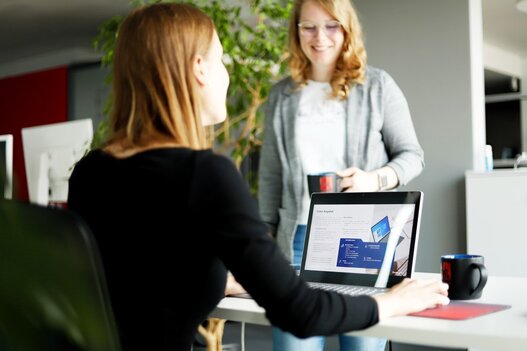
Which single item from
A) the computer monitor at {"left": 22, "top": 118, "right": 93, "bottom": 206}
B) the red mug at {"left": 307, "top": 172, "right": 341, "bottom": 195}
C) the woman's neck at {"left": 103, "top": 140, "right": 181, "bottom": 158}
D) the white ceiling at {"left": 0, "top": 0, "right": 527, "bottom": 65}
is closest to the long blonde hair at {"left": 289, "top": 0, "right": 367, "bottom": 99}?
the red mug at {"left": 307, "top": 172, "right": 341, "bottom": 195}

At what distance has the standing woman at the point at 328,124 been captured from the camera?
214cm

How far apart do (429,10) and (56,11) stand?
17.3 ft

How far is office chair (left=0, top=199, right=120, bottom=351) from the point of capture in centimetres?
40

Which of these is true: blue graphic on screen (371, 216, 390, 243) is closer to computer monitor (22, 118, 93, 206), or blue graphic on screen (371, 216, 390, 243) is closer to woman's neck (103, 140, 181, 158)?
woman's neck (103, 140, 181, 158)

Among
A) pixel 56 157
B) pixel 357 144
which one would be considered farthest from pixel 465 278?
pixel 56 157

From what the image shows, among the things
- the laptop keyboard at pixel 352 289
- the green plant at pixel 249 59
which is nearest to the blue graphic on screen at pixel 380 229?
the laptop keyboard at pixel 352 289

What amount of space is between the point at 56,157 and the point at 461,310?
10.2 feet

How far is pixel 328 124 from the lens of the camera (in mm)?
2197

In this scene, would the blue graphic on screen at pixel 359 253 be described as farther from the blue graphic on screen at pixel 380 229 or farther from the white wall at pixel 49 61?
the white wall at pixel 49 61

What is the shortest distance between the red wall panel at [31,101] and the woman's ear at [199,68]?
8488 mm

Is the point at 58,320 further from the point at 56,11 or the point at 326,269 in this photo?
the point at 56,11

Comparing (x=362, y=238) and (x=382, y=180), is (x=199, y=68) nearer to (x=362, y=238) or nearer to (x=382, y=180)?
(x=362, y=238)

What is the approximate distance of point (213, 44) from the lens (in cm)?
128

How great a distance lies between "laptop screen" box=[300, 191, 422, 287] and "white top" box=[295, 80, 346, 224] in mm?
462
